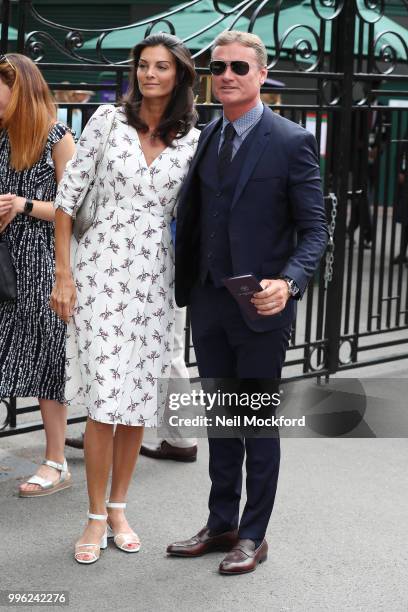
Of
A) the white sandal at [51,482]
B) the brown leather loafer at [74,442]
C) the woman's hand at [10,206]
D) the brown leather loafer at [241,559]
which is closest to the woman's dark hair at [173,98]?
the woman's hand at [10,206]

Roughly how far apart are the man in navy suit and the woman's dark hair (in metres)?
0.14

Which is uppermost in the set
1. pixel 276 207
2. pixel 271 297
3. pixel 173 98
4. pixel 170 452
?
pixel 173 98

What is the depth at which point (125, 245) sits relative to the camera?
14.0 feet

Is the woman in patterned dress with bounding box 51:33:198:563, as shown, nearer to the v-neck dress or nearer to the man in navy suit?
the v-neck dress

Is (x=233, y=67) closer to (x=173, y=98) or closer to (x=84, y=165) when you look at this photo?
(x=173, y=98)

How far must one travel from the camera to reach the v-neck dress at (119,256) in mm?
4238

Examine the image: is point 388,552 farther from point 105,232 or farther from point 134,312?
point 105,232

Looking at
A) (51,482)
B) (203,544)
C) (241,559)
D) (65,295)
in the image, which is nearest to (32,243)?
(65,295)

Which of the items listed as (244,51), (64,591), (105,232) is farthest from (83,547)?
(244,51)

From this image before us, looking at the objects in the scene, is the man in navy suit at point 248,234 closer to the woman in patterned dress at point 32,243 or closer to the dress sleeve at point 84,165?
the dress sleeve at point 84,165

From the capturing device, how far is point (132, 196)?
4.27 meters

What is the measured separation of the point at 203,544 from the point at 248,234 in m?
1.29

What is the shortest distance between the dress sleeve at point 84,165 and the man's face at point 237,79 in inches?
18.6

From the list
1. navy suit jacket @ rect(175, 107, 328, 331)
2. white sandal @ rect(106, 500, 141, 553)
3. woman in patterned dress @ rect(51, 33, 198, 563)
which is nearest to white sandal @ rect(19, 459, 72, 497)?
white sandal @ rect(106, 500, 141, 553)
